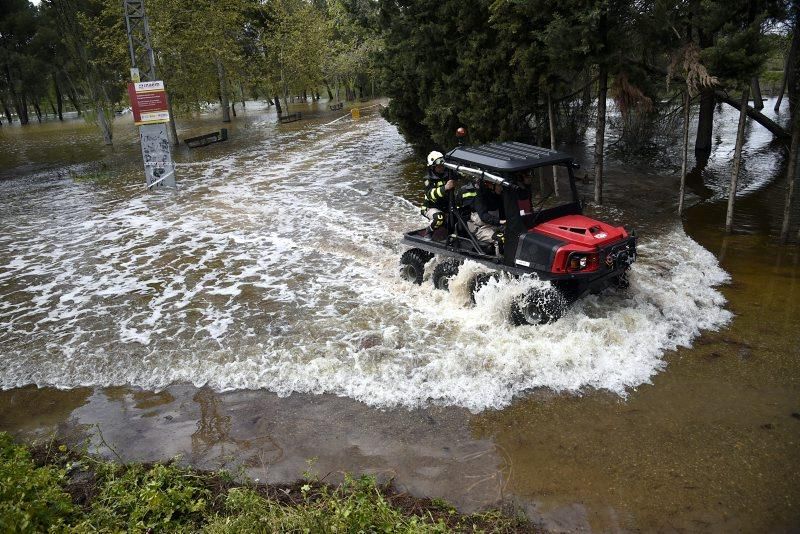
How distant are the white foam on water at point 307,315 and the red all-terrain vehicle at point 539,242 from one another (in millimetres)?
244

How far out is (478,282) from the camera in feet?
24.7

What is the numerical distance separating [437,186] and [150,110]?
1213 centimetres

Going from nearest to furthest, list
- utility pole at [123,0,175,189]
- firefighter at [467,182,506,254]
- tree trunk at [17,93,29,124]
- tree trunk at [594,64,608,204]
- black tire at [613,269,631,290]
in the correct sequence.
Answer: firefighter at [467,182,506,254], black tire at [613,269,631,290], tree trunk at [594,64,608,204], utility pole at [123,0,175,189], tree trunk at [17,93,29,124]

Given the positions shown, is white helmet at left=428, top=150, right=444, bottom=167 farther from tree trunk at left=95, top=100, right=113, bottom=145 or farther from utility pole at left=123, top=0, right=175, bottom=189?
tree trunk at left=95, top=100, right=113, bottom=145

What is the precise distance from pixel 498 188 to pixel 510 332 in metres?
1.89

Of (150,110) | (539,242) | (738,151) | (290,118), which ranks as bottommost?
(539,242)

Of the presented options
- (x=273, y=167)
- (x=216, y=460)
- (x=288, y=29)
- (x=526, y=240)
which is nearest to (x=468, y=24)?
(x=526, y=240)

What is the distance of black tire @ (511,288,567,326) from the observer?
6.57 m

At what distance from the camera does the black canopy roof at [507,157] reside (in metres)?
6.79

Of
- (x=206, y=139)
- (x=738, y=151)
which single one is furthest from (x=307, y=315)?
(x=206, y=139)

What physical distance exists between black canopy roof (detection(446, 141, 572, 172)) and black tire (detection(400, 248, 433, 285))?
1.67 metres

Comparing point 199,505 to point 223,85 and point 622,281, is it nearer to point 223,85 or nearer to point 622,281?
point 622,281

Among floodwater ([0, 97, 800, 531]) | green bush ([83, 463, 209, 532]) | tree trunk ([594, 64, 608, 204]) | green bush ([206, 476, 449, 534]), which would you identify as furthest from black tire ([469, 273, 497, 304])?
tree trunk ([594, 64, 608, 204])

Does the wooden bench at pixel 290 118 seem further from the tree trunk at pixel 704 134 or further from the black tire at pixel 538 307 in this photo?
the black tire at pixel 538 307
